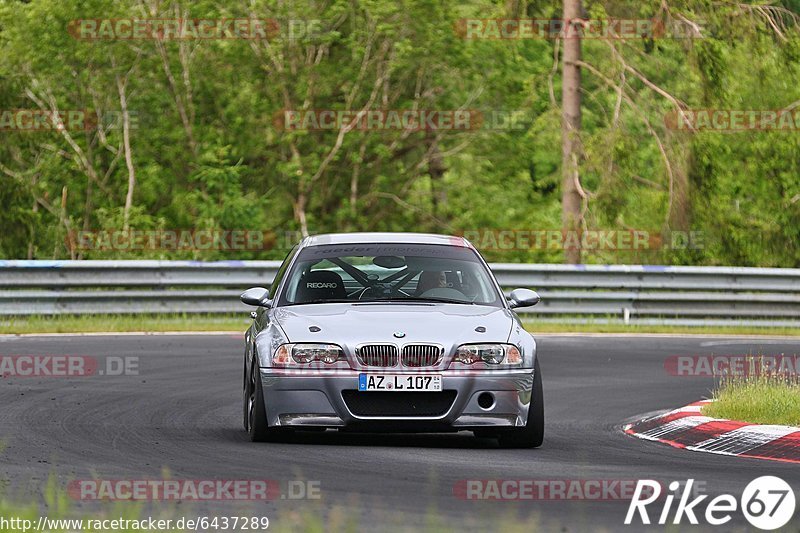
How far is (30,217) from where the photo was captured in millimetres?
31141

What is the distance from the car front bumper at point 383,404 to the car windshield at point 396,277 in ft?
3.66

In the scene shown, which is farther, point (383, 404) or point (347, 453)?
point (383, 404)

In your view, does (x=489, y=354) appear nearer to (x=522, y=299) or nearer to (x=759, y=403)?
(x=522, y=299)

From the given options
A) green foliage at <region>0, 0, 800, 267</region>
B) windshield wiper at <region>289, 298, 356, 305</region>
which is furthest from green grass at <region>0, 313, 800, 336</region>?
windshield wiper at <region>289, 298, 356, 305</region>

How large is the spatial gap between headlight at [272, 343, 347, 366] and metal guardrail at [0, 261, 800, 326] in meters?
12.3

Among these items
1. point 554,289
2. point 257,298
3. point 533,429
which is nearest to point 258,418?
point 257,298

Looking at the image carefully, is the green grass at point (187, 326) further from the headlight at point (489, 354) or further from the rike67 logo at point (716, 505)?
the rike67 logo at point (716, 505)

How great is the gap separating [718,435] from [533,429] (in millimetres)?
1662

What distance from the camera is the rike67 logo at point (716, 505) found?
25.3 feet

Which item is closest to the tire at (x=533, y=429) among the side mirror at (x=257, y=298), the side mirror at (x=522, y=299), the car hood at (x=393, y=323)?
the car hood at (x=393, y=323)

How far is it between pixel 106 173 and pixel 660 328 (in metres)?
15.0

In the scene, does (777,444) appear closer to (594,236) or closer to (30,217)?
(594,236)

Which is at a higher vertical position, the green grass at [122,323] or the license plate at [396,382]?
the license plate at [396,382]

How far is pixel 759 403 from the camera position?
40.7 ft
